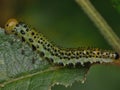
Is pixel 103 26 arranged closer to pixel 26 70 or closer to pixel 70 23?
pixel 26 70

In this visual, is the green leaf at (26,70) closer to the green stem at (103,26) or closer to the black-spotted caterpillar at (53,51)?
the black-spotted caterpillar at (53,51)

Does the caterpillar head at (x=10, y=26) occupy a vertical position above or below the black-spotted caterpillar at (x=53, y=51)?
above

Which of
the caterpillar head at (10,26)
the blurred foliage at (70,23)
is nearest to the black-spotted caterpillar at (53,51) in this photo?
the caterpillar head at (10,26)

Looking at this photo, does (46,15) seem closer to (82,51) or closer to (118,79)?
(118,79)

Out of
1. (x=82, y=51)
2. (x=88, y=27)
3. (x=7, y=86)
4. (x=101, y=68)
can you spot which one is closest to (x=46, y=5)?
(x=88, y=27)

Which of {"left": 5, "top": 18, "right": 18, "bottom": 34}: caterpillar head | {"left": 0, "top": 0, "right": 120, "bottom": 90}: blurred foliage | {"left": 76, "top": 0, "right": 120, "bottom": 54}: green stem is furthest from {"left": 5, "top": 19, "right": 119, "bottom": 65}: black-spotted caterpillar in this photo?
{"left": 0, "top": 0, "right": 120, "bottom": 90}: blurred foliage
